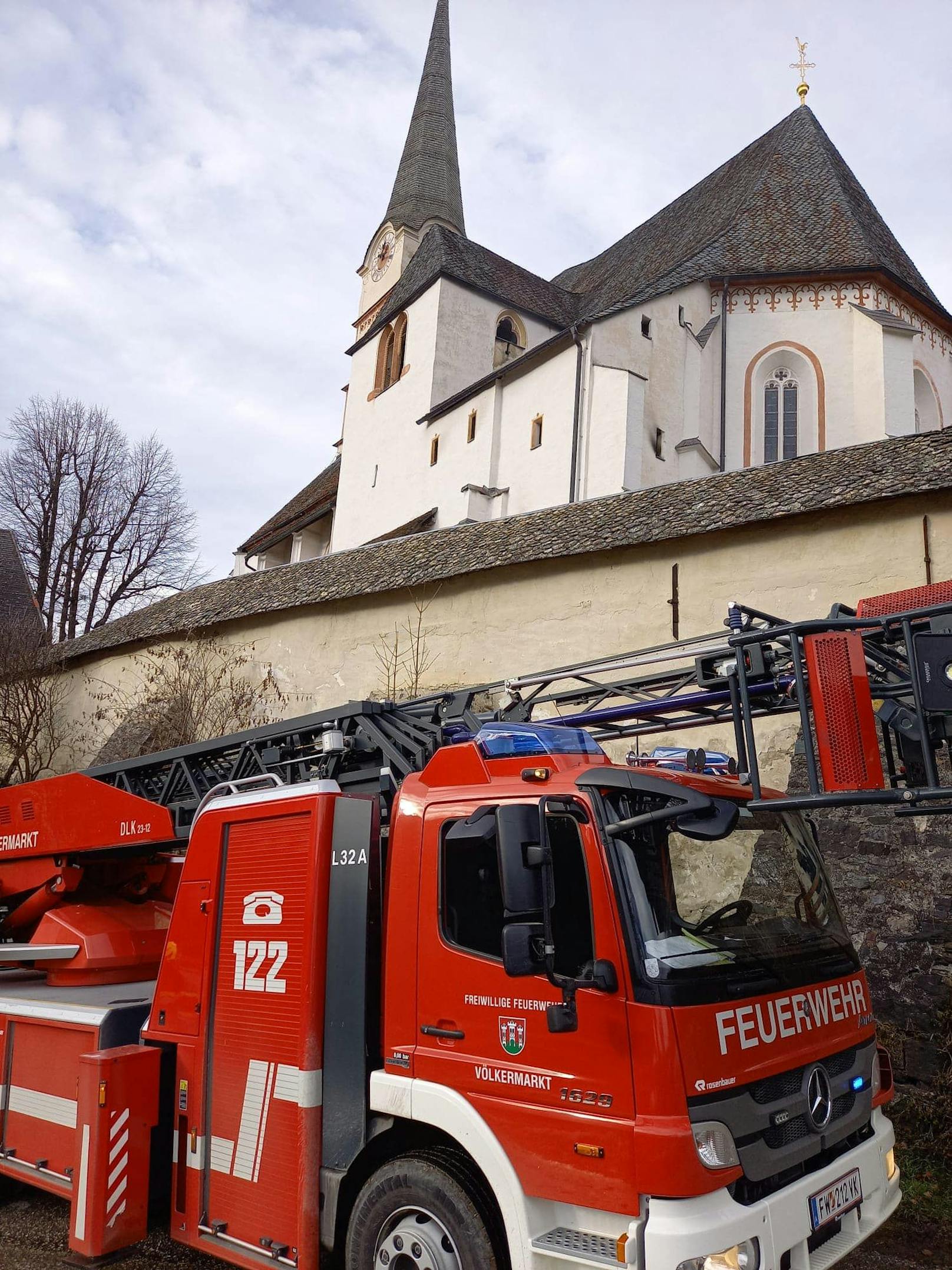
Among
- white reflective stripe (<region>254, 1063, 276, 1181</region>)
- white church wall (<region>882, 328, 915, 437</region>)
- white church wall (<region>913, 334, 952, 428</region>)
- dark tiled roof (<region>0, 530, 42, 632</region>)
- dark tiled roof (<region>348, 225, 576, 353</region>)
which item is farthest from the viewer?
dark tiled roof (<region>0, 530, 42, 632</region>)

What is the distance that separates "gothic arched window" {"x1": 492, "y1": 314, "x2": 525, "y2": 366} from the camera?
2973cm

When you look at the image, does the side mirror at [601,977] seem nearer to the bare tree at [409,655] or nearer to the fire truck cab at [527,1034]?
the fire truck cab at [527,1034]

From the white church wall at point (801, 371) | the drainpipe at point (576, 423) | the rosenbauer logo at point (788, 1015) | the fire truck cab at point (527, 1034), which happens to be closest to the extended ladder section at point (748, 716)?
the fire truck cab at point (527, 1034)

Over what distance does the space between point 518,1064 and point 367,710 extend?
2252mm

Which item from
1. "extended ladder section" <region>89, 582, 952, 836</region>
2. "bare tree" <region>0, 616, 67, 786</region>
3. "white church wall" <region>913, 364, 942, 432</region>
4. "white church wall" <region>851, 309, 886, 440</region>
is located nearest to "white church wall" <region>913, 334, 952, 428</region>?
"white church wall" <region>913, 364, 942, 432</region>

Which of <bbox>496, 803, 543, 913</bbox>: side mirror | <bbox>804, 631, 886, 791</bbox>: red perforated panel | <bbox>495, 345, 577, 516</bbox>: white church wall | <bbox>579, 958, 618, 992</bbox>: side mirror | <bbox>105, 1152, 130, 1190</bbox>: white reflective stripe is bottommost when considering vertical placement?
<bbox>105, 1152, 130, 1190</bbox>: white reflective stripe

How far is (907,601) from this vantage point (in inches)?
182

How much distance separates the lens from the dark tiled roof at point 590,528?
10461 millimetres

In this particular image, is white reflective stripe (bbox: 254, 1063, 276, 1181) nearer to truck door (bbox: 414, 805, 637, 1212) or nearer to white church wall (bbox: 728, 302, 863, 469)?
truck door (bbox: 414, 805, 637, 1212)

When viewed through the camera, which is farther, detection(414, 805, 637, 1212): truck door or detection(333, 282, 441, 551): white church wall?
detection(333, 282, 441, 551): white church wall

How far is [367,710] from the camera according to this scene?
5488 millimetres

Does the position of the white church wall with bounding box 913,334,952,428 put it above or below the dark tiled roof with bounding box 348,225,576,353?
below

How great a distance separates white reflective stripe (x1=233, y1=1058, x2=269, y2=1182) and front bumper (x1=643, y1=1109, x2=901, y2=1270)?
75.0 inches

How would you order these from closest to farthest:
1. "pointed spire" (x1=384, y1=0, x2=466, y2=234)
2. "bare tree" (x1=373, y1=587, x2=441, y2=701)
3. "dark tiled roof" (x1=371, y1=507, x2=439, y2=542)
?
"bare tree" (x1=373, y1=587, x2=441, y2=701) < "dark tiled roof" (x1=371, y1=507, x2=439, y2=542) < "pointed spire" (x1=384, y1=0, x2=466, y2=234)
